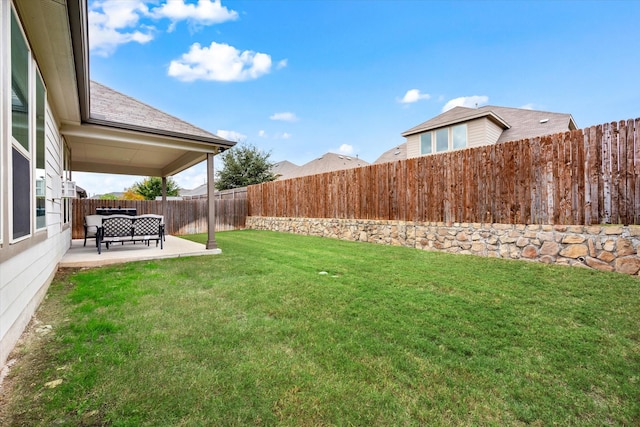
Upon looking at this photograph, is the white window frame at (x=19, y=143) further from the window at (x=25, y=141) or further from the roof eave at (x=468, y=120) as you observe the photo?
the roof eave at (x=468, y=120)

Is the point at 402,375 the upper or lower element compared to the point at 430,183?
lower

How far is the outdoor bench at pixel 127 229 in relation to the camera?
654cm

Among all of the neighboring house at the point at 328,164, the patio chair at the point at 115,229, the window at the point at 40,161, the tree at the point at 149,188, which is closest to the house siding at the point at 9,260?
the window at the point at 40,161

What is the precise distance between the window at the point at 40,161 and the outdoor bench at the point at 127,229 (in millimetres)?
2701

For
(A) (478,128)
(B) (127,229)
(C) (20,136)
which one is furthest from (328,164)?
(C) (20,136)

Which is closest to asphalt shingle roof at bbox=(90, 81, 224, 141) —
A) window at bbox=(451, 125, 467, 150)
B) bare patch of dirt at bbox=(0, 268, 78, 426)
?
bare patch of dirt at bbox=(0, 268, 78, 426)

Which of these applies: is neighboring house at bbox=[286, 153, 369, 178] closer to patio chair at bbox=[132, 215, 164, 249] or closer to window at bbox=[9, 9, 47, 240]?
patio chair at bbox=[132, 215, 164, 249]

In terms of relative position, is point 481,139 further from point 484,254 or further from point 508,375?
point 508,375

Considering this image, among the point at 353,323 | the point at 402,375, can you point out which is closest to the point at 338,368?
the point at 402,375

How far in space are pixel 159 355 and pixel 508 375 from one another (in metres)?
2.49

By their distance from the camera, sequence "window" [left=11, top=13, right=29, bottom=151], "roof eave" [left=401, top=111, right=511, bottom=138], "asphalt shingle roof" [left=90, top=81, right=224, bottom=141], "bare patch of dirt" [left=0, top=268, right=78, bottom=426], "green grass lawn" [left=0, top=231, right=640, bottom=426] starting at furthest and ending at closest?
"roof eave" [left=401, top=111, right=511, bottom=138] < "asphalt shingle roof" [left=90, top=81, right=224, bottom=141] < "window" [left=11, top=13, right=29, bottom=151] < "bare patch of dirt" [left=0, top=268, right=78, bottom=426] < "green grass lawn" [left=0, top=231, right=640, bottom=426]

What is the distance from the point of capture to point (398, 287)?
4035 millimetres

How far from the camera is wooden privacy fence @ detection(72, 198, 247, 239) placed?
36.2 ft

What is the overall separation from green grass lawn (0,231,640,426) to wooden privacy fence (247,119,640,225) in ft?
4.70
